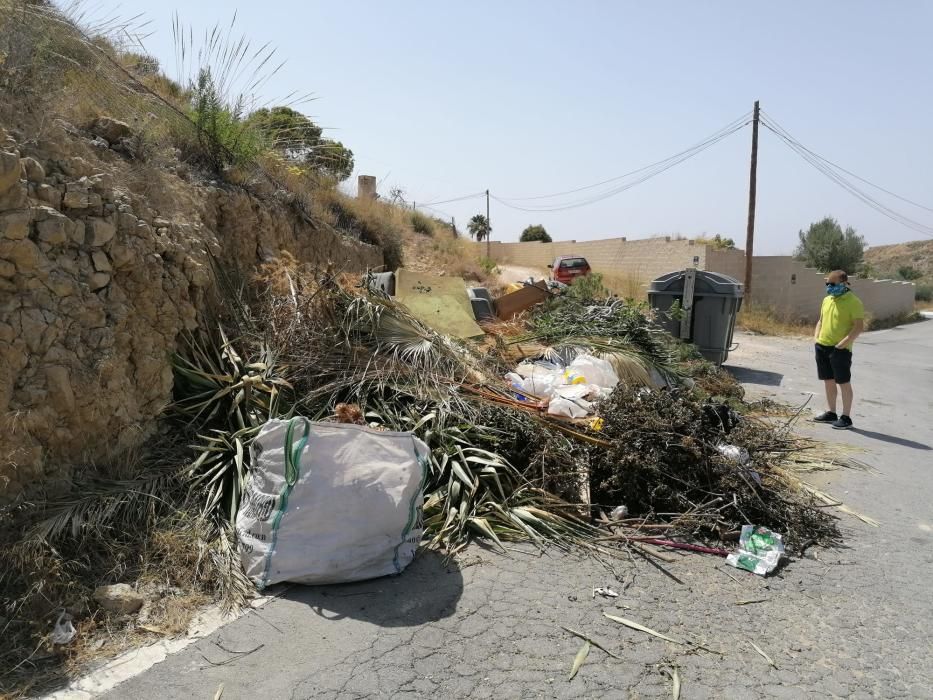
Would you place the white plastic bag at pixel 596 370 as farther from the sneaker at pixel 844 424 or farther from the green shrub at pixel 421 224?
the green shrub at pixel 421 224

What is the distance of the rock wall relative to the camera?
3.66 m

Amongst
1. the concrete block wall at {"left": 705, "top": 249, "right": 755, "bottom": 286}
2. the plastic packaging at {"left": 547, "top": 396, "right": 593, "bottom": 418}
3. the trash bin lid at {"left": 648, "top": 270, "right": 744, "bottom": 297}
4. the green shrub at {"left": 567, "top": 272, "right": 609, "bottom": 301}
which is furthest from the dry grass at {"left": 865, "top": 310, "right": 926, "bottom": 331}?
the plastic packaging at {"left": 547, "top": 396, "right": 593, "bottom": 418}

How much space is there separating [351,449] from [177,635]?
1183 millimetres

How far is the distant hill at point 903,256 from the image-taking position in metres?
63.3

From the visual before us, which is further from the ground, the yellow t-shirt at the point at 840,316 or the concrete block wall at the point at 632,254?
the concrete block wall at the point at 632,254

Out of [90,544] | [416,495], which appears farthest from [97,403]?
[416,495]

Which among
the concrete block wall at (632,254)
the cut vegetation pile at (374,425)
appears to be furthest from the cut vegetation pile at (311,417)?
the concrete block wall at (632,254)

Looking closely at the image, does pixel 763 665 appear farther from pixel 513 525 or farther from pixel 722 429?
pixel 722 429

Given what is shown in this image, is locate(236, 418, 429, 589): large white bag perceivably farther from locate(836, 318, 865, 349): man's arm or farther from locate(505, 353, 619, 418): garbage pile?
locate(836, 318, 865, 349): man's arm

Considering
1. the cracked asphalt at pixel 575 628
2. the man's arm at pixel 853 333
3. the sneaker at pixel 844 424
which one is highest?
the man's arm at pixel 853 333

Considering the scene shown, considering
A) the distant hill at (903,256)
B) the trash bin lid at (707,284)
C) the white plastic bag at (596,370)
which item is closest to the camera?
the white plastic bag at (596,370)

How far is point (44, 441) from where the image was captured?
3701 millimetres

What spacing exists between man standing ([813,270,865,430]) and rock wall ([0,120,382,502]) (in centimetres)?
671

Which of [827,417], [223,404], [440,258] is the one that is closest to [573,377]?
[223,404]
